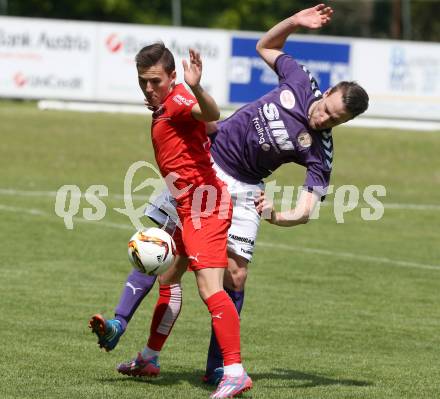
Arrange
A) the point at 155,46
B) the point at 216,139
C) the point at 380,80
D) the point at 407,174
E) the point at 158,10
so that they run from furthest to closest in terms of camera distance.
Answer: the point at 158,10 → the point at 380,80 → the point at 407,174 → the point at 216,139 → the point at 155,46

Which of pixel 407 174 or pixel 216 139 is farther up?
pixel 216 139

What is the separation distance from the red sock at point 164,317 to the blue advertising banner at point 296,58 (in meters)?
21.7

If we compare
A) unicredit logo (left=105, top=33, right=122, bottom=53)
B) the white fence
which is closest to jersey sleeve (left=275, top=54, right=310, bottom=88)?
the white fence

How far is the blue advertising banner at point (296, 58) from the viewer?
2950 centimetres

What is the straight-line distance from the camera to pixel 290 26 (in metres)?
8.08

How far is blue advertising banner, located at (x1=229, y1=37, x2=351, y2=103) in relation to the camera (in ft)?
96.8

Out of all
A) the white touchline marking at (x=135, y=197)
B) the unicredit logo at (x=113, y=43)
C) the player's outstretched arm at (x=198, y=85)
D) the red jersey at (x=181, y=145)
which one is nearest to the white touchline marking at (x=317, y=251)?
the white touchline marking at (x=135, y=197)

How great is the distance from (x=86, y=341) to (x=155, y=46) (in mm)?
A: 2832

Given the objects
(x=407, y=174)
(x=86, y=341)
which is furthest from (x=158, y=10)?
(x=86, y=341)

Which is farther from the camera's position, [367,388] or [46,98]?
[46,98]

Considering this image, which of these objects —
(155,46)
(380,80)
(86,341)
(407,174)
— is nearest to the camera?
(155,46)

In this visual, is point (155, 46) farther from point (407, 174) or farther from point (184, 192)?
point (407, 174)

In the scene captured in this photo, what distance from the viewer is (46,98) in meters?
31.0

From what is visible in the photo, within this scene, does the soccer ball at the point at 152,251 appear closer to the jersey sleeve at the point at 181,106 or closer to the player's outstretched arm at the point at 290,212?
the player's outstretched arm at the point at 290,212
